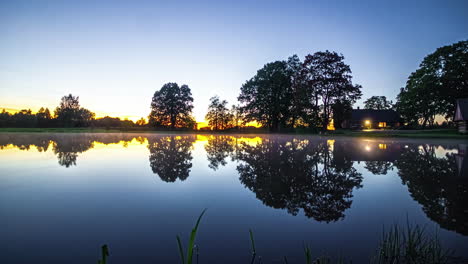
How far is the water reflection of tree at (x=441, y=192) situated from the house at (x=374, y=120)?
64416 mm

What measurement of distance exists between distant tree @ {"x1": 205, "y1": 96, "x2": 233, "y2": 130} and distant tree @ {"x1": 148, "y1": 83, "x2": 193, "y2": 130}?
13946mm

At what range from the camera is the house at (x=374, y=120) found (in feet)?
214

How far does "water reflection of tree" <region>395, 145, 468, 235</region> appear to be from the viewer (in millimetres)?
3577

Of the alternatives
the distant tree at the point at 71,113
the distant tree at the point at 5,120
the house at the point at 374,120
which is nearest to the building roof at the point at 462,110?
the house at the point at 374,120

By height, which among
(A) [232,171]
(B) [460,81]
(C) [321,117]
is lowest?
(A) [232,171]

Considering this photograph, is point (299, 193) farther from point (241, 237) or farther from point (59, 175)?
point (59, 175)

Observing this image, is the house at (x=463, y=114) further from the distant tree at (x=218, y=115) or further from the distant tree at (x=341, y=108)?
the distant tree at (x=218, y=115)

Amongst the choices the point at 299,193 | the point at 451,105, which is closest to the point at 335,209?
the point at 299,193

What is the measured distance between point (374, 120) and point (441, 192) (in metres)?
70.6

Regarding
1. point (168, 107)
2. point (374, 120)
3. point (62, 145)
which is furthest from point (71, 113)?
point (374, 120)

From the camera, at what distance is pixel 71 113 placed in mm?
78938

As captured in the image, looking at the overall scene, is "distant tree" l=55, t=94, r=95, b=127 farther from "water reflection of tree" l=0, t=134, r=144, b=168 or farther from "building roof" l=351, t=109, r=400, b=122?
"building roof" l=351, t=109, r=400, b=122

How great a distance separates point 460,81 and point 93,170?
180 ft

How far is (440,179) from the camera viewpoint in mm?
6477
